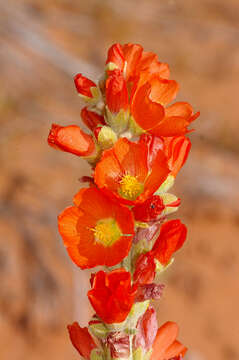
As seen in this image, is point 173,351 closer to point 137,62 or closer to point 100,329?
point 100,329

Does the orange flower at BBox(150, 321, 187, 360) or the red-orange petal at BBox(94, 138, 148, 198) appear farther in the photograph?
the orange flower at BBox(150, 321, 187, 360)

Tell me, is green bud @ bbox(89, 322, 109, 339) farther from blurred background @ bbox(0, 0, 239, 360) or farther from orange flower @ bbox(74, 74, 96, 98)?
blurred background @ bbox(0, 0, 239, 360)

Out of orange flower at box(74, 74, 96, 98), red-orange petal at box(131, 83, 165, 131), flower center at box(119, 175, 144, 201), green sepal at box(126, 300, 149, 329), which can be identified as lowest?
green sepal at box(126, 300, 149, 329)

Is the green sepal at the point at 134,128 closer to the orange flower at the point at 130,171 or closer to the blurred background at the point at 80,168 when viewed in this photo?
the orange flower at the point at 130,171

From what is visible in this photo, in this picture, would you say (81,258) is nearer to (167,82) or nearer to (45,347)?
(167,82)

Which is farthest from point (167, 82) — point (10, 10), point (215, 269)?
point (10, 10)

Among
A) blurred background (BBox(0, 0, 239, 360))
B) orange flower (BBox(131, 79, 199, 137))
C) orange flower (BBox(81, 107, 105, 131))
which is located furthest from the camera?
blurred background (BBox(0, 0, 239, 360))

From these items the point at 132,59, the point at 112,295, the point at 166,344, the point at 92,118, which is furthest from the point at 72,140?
the point at 166,344

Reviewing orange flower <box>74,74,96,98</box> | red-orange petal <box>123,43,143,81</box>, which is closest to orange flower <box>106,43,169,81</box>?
red-orange petal <box>123,43,143,81</box>
